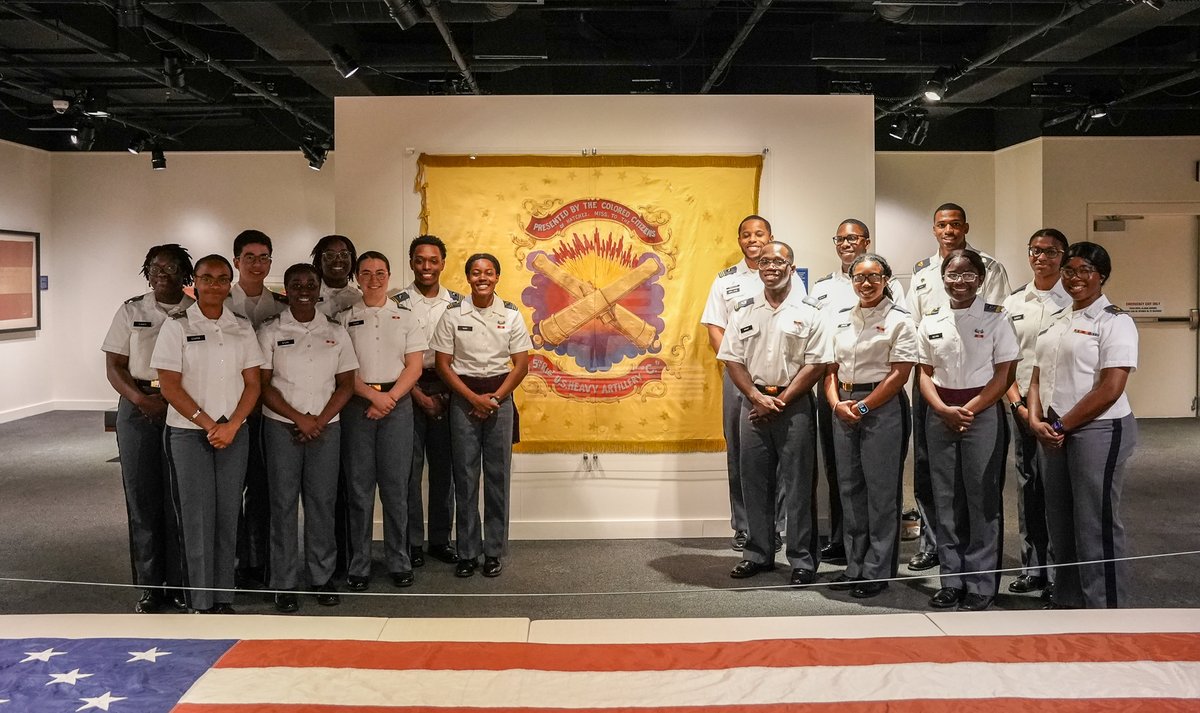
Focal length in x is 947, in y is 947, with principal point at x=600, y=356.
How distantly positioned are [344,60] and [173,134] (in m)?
5.21

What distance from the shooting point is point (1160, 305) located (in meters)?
10.6

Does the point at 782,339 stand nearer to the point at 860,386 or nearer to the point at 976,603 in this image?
the point at 860,386

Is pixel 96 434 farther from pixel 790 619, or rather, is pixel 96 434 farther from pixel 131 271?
pixel 790 619

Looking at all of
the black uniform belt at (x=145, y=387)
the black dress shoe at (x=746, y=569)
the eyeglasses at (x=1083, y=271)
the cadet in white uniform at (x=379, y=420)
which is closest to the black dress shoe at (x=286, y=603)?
the cadet in white uniform at (x=379, y=420)

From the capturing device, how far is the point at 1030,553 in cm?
465

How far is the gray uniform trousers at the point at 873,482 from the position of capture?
445cm

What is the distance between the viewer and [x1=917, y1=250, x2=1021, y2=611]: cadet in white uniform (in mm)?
4219

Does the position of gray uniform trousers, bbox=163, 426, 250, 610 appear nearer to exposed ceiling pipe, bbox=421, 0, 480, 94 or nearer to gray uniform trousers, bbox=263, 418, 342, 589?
gray uniform trousers, bbox=263, 418, 342, 589

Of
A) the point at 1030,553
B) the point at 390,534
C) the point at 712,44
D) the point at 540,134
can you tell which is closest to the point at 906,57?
the point at 712,44

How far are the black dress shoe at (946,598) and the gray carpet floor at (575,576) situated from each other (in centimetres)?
7

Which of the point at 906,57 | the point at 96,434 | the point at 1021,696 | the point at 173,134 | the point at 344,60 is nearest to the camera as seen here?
the point at 1021,696

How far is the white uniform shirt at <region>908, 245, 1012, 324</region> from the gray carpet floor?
55.4 inches

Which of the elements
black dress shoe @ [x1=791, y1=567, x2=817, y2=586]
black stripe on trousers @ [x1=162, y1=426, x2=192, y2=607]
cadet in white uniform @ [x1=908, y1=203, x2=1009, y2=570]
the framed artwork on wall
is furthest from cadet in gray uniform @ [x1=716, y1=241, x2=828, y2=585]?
the framed artwork on wall

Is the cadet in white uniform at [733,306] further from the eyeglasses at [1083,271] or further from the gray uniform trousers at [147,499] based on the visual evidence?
the gray uniform trousers at [147,499]
